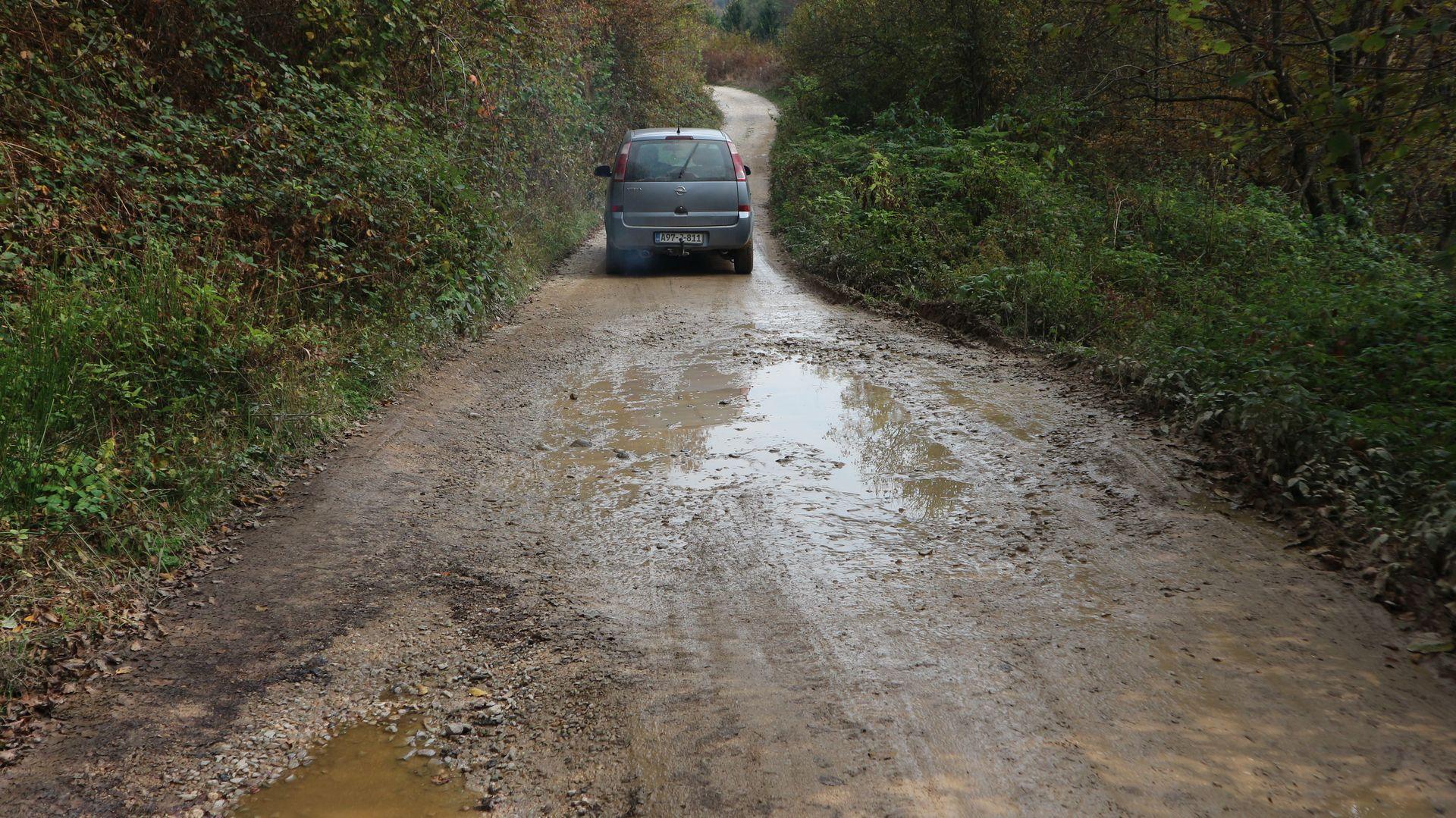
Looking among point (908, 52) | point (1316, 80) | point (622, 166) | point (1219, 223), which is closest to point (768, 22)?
point (908, 52)

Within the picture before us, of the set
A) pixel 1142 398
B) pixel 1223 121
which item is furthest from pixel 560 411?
pixel 1223 121

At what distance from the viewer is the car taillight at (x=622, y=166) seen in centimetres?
1231

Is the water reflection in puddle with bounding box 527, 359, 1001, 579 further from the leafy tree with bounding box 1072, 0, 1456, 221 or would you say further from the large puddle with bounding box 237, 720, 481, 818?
the leafy tree with bounding box 1072, 0, 1456, 221

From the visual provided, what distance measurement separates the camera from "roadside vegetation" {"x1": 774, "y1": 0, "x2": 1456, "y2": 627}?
4.54 metres

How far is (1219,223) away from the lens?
9.28 metres

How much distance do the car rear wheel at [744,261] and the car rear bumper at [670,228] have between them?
0.29 meters

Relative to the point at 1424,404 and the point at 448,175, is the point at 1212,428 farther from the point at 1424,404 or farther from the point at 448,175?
the point at 448,175

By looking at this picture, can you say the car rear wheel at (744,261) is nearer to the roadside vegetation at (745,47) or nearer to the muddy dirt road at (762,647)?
the muddy dirt road at (762,647)

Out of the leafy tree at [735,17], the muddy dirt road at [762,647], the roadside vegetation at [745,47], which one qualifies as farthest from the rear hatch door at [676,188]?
the leafy tree at [735,17]

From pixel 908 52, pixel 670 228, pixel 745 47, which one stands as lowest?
pixel 670 228

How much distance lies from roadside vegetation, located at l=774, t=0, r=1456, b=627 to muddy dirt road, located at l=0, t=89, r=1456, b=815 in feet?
1.83

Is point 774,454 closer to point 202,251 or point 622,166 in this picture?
point 202,251

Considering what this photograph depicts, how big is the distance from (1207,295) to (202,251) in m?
7.48

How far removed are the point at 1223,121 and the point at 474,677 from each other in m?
11.1
